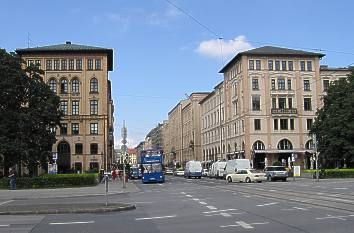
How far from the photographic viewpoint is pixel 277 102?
9531 centimetres

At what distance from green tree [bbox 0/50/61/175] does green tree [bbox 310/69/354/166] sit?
39.4m

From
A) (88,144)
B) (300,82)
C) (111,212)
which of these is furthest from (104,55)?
(111,212)

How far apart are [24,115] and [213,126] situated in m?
79.4

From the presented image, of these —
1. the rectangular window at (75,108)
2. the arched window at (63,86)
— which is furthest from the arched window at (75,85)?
the rectangular window at (75,108)

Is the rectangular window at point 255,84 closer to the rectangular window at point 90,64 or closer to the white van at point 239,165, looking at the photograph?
the rectangular window at point 90,64

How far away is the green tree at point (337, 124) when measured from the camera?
237ft

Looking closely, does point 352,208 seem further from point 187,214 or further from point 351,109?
point 351,109

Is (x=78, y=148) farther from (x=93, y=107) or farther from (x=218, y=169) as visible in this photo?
(x=218, y=169)

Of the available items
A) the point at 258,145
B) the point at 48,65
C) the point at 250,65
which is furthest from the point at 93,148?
the point at 250,65

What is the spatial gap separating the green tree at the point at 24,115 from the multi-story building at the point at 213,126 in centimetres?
5819

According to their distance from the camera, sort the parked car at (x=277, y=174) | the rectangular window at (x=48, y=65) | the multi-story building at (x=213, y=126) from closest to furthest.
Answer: the parked car at (x=277, y=174)
the rectangular window at (x=48, y=65)
the multi-story building at (x=213, y=126)

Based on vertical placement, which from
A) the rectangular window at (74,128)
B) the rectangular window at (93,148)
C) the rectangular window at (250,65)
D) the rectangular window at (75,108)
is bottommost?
the rectangular window at (93,148)

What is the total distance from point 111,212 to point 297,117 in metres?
80.7

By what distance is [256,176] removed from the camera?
52.1 meters
